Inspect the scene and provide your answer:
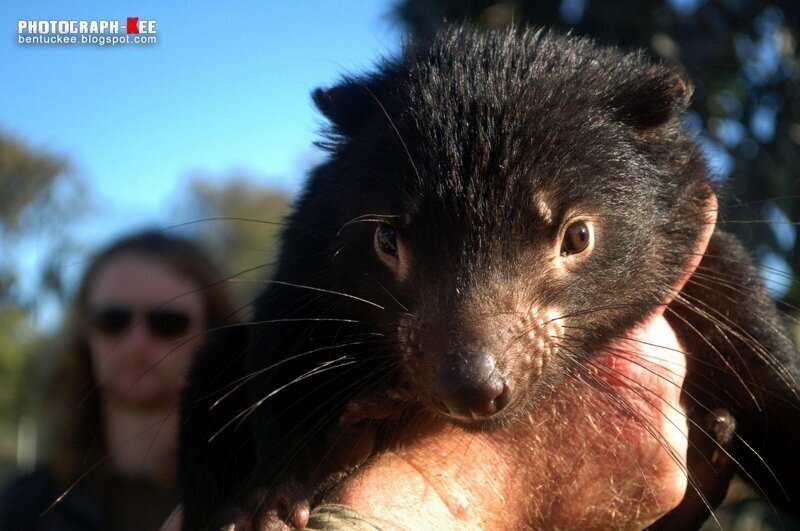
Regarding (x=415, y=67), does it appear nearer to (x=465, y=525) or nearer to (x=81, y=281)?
(x=465, y=525)

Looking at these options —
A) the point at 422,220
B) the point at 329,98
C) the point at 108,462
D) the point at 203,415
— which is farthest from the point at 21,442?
the point at 422,220

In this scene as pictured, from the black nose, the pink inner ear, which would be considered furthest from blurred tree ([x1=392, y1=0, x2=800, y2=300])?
the black nose

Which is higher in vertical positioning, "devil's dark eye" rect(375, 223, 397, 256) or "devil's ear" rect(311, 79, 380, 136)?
"devil's ear" rect(311, 79, 380, 136)

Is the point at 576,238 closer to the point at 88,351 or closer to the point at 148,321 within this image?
the point at 148,321

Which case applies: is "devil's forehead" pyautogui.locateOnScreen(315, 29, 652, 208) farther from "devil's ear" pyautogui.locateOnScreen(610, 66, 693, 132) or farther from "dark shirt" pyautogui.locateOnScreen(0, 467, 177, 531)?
"dark shirt" pyautogui.locateOnScreen(0, 467, 177, 531)

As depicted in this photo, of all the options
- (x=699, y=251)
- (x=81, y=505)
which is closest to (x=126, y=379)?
(x=81, y=505)
